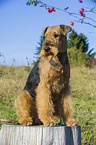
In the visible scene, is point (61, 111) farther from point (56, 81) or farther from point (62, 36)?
point (62, 36)

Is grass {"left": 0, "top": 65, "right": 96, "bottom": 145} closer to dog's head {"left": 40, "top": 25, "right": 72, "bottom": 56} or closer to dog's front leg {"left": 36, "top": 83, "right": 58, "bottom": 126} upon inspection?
dog's front leg {"left": 36, "top": 83, "right": 58, "bottom": 126}

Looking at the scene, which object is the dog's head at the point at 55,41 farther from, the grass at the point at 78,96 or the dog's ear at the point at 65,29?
the grass at the point at 78,96

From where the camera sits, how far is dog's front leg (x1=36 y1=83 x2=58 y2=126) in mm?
2830

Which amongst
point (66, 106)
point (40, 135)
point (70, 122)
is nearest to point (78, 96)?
point (66, 106)

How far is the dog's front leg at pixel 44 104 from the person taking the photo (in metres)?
2.83

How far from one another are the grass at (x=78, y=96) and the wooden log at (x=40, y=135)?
1.88 meters

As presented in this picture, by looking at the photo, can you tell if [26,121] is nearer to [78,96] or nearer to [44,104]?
[44,104]

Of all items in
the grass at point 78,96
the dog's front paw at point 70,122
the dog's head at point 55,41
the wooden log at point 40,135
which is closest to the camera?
the wooden log at point 40,135

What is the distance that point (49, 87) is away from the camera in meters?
2.92

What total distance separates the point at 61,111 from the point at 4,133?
1.05 metres

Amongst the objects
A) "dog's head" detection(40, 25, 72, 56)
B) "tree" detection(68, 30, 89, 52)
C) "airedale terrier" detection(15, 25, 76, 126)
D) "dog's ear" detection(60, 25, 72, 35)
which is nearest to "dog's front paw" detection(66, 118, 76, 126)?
"airedale terrier" detection(15, 25, 76, 126)

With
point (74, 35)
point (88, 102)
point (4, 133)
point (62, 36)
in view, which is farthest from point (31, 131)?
point (74, 35)

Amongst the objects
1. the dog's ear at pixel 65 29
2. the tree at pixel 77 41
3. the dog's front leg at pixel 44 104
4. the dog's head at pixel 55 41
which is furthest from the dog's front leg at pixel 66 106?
the tree at pixel 77 41

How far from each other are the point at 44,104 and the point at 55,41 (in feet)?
3.40
